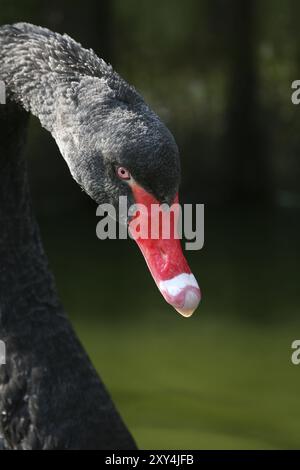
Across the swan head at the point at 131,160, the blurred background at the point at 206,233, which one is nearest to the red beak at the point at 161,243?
the swan head at the point at 131,160

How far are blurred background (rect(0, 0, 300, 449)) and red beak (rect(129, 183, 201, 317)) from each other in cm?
77

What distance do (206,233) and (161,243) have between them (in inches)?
101

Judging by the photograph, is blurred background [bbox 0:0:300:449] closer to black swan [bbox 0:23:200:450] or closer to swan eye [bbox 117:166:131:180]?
black swan [bbox 0:23:200:450]

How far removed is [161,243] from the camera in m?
1.48

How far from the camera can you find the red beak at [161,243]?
56.2 inches

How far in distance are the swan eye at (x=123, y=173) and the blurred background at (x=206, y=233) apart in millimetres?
862

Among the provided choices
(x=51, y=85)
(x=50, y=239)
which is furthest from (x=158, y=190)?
(x=50, y=239)

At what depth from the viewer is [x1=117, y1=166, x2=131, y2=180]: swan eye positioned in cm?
143

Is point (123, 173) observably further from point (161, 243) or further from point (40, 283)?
point (40, 283)

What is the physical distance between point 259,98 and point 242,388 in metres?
2.34

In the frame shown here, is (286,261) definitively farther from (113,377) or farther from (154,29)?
(154,29)

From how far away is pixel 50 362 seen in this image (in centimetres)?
179

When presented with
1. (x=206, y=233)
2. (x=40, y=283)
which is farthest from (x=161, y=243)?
(x=206, y=233)

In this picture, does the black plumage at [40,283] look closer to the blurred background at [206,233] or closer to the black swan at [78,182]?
the black swan at [78,182]
